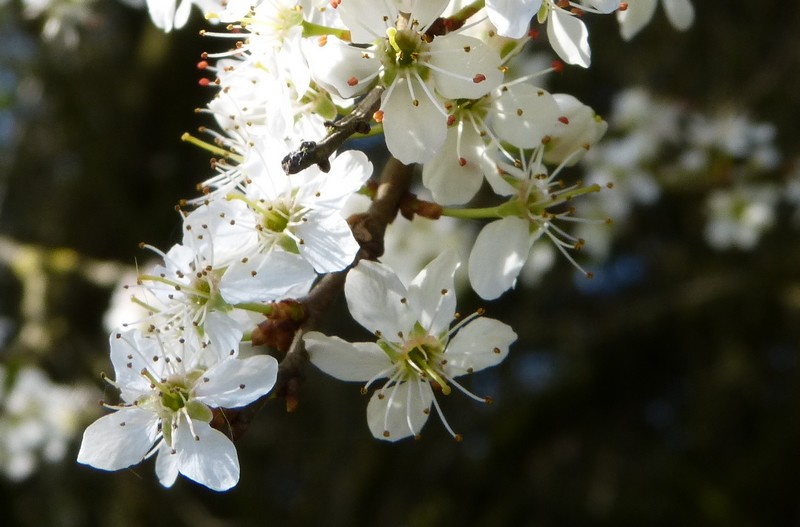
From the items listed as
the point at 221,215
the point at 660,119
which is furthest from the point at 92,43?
the point at 221,215

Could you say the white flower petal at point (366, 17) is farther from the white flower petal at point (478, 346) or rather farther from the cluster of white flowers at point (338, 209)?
the white flower petal at point (478, 346)

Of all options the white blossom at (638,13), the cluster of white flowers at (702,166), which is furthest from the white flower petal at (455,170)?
the cluster of white flowers at (702,166)

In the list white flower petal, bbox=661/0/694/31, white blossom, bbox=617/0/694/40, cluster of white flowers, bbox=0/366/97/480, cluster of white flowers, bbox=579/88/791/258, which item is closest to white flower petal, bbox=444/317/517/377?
white blossom, bbox=617/0/694/40

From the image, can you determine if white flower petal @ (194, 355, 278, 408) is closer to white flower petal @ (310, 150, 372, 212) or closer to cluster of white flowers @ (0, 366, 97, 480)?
white flower petal @ (310, 150, 372, 212)

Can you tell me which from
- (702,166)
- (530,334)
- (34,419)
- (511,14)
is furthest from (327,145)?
(530,334)

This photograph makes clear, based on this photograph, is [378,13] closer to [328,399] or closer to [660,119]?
[660,119]
